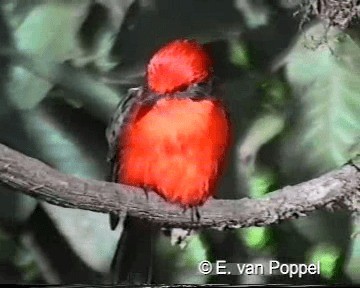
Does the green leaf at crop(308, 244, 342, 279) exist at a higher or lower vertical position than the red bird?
lower

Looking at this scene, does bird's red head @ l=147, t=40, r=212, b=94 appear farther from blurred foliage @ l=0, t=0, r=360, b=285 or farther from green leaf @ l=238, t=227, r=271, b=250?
green leaf @ l=238, t=227, r=271, b=250

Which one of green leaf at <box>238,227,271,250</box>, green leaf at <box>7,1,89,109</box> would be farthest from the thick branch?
green leaf at <box>7,1,89,109</box>

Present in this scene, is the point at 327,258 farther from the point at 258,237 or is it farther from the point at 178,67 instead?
the point at 178,67

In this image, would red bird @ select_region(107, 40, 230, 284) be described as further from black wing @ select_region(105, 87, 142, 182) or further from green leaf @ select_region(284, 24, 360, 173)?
green leaf @ select_region(284, 24, 360, 173)

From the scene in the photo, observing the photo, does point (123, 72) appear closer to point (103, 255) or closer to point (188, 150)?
point (188, 150)

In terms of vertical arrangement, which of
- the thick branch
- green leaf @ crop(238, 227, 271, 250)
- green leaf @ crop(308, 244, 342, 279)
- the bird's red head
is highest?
the bird's red head

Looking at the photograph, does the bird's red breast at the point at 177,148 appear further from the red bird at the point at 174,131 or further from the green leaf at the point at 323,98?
the green leaf at the point at 323,98

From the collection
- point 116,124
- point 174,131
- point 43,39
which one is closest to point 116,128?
point 116,124
